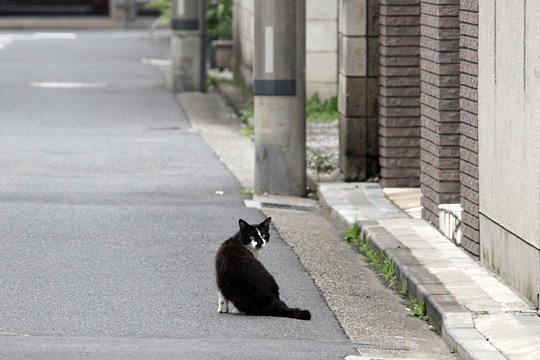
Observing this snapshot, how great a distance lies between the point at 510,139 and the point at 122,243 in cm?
367

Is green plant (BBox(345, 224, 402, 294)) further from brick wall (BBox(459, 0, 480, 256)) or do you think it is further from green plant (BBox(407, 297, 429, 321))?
brick wall (BBox(459, 0, 480, 256))

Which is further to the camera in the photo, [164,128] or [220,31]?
[220,31]

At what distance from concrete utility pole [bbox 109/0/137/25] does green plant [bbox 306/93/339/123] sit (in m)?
24.3

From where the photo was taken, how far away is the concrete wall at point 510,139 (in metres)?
10.0

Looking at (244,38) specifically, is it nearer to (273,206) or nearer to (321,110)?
(321,110)

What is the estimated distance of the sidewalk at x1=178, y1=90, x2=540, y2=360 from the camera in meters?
9.11

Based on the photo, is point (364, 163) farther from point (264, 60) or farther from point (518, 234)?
point (518, 234)

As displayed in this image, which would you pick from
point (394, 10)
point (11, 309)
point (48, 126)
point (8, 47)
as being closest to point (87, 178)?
point (394, 10)

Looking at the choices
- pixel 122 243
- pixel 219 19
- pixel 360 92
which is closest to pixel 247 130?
pixel 360 92

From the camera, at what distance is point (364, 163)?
55.4ft

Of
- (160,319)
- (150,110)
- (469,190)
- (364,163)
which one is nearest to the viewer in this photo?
(160,319)

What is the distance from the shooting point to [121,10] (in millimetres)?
47062

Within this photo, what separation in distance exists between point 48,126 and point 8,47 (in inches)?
605

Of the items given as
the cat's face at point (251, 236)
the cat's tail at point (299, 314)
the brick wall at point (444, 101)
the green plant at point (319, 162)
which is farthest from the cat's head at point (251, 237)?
the green plant at point (319, 162)
